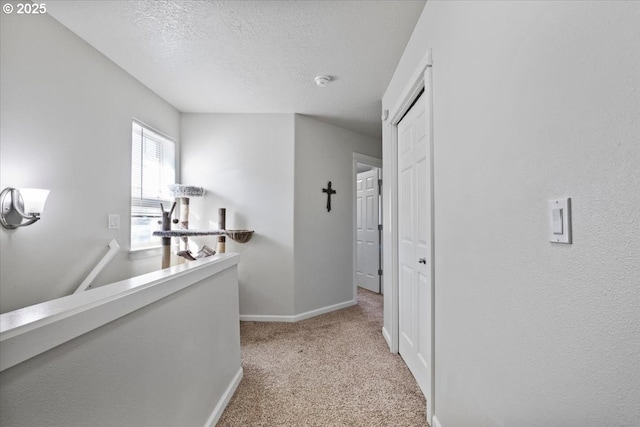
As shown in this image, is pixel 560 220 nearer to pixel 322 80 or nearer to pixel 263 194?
pixel 322 80

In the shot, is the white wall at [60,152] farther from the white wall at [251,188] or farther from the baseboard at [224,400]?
the baseboard at [224,400]

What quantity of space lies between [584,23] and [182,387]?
180 centimetres

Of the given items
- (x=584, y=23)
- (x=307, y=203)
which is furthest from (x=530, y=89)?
(x=307, y=203)

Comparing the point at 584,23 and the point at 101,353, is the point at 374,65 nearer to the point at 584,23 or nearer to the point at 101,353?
the point at 584,23

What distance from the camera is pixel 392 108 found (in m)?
2.74

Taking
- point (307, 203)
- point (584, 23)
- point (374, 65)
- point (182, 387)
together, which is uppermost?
point (374, 65)

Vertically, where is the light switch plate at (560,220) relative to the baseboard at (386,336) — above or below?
above

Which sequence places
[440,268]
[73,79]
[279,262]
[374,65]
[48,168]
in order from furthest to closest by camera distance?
1. [279,262]
2. [374,65]
3. [73,79]
4. [48,168]
5. [440,268]

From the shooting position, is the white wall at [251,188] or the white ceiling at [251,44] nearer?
the white ceiling at [251,44]

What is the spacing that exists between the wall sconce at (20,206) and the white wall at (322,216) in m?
2.37

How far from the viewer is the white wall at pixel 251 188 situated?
370 cm

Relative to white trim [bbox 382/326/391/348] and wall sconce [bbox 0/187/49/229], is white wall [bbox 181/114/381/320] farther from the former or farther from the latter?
wall sconce [bbox 0/187/49/229]

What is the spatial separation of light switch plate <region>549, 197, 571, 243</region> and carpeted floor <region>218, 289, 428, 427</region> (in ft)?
4.98

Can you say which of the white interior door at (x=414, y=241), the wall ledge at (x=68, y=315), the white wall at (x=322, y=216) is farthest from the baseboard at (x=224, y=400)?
the white wall at (x=322, y=216)
